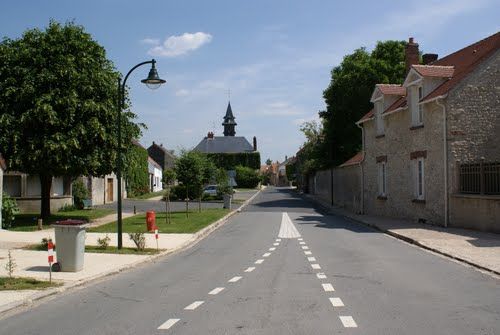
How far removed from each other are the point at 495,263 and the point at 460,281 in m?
2.73

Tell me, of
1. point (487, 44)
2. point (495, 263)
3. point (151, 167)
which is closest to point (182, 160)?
point (487, 44)

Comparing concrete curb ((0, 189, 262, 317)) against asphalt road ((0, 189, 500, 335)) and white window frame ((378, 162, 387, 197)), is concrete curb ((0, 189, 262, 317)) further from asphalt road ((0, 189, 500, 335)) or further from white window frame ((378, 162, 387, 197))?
white window frame ((378, 162, 387, 197))

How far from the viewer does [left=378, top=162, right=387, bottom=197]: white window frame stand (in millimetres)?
31234

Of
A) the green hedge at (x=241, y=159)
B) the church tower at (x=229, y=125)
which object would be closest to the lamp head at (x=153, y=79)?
the green hedge at (x=241, y=159)

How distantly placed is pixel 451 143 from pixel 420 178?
363 centimetres

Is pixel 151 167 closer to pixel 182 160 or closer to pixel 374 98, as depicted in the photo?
pixel 182 160

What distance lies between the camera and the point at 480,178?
69.1 feet

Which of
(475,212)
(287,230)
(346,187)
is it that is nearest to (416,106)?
(475,212)

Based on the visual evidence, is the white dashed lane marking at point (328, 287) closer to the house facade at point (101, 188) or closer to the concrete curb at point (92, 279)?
the concrete curb at point (92, 279)

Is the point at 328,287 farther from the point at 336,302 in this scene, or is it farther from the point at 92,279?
the point at 92,279

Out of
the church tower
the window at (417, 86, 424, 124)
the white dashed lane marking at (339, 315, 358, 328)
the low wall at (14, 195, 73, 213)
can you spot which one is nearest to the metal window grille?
the window at (417, 86, 424, 124)

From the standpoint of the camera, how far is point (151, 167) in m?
74.5

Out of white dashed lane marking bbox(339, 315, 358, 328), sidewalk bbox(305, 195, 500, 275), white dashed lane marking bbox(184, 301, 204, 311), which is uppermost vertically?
white dashed lane marking bbox(339, 315, 358, 328)

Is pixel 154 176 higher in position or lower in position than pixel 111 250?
higher
